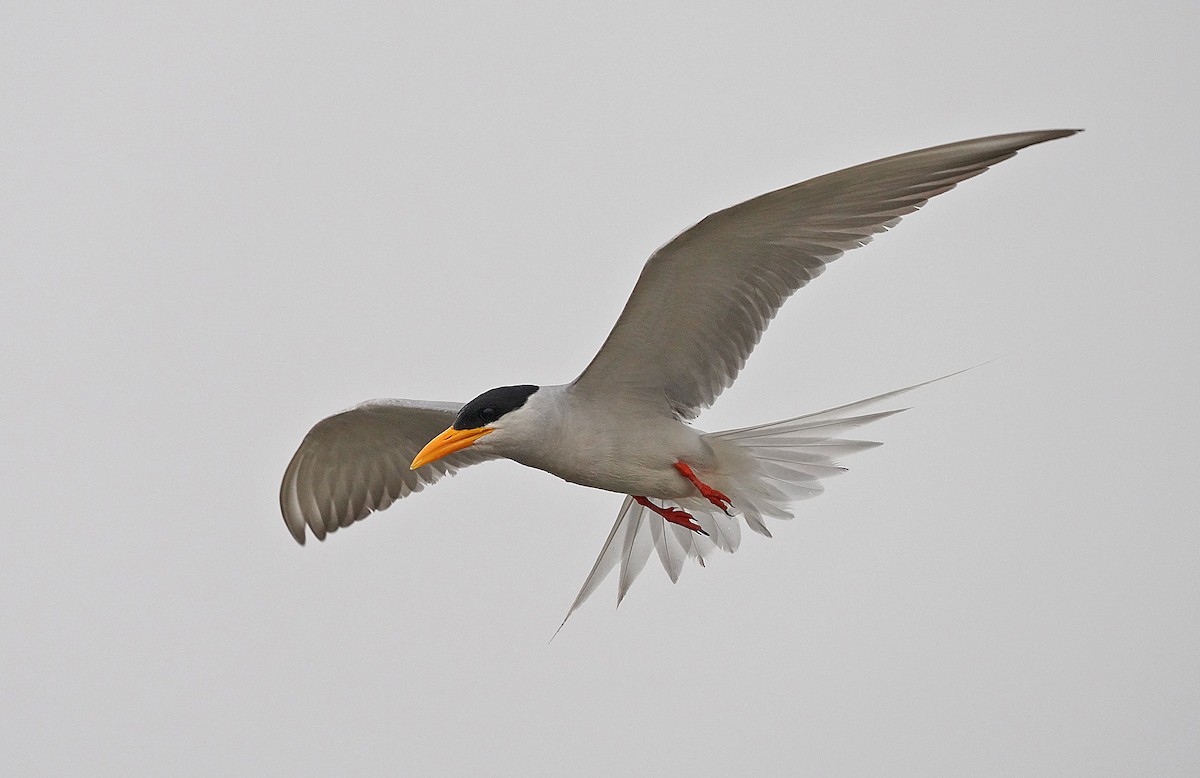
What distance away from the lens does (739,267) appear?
155 inches

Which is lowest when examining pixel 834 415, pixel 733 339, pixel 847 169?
pixel 834 415

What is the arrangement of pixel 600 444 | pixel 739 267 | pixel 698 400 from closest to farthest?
pixel 739 267 → pixel 600 444 → pixel 698 400

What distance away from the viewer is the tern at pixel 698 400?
366 centimetres

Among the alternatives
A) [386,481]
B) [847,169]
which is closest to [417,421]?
[386,481]

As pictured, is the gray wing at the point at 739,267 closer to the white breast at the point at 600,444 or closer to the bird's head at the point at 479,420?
the white breast at the point at 600,444

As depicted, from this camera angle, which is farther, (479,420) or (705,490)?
(705,490)

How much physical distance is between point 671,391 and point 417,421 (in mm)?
1076

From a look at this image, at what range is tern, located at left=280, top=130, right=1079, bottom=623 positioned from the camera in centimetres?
366

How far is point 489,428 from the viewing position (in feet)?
13.1

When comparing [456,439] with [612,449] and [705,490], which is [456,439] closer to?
[612,449]

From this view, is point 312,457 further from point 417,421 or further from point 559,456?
point 559,456

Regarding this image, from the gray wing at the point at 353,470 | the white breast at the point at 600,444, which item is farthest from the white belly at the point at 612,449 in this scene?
the gray wing at the point at 353,470

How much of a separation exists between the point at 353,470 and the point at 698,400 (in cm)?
157

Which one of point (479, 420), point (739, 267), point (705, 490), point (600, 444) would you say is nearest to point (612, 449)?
point (600, 444)
